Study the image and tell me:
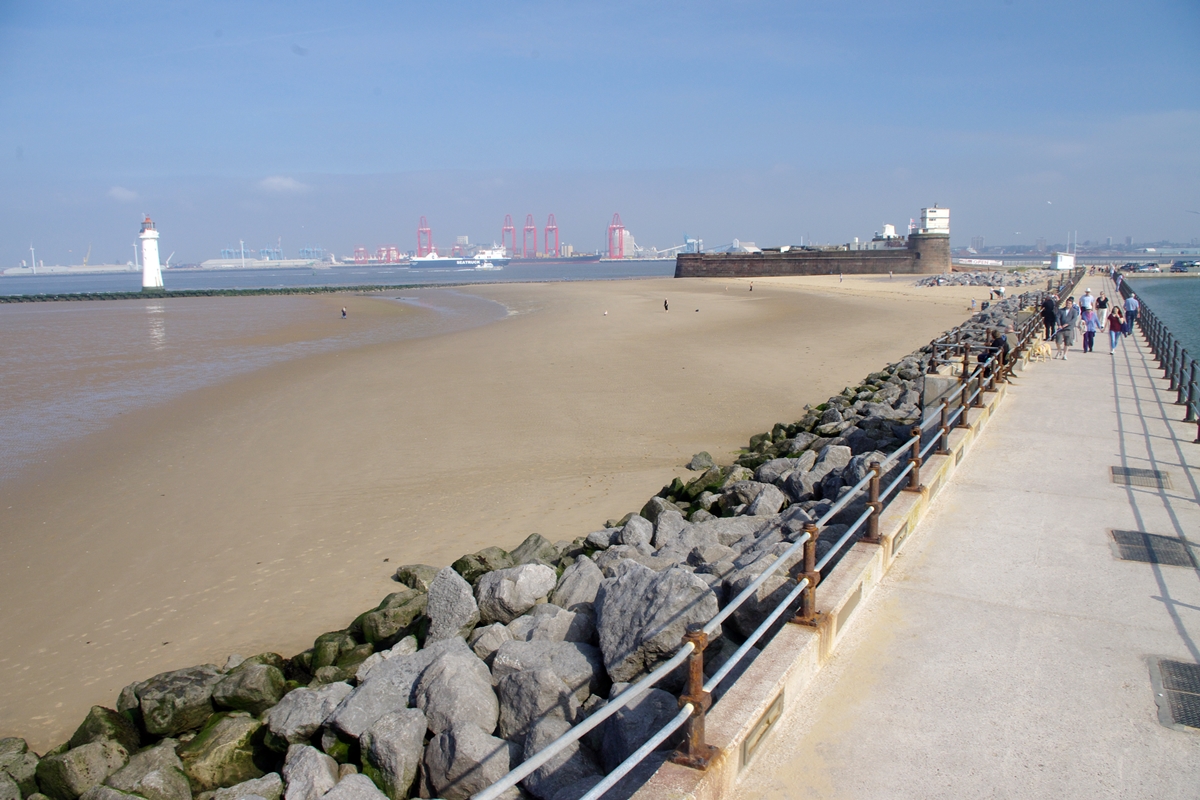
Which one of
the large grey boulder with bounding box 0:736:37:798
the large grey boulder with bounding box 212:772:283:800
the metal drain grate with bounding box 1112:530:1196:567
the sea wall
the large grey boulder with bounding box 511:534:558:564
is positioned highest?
the sea wall

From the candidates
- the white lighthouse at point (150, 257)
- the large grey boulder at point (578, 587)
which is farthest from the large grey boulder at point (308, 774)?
the white lighthouse at point (150, 257)

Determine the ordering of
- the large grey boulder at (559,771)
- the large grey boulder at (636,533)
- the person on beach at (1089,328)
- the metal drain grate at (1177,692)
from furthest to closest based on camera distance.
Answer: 1. the person on beach at (1089,328)
2. the large grey boulder at (636,533)
3. the metal drain grate at (1177,692)
4. the large grey boulder at (559,771)

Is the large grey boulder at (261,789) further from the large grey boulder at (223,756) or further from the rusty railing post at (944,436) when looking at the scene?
the rusty railing post at (944,436)

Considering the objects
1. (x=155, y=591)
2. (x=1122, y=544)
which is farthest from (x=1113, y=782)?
(x=155, y=591)

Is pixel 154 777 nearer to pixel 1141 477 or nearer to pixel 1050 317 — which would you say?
pixel 1141 477

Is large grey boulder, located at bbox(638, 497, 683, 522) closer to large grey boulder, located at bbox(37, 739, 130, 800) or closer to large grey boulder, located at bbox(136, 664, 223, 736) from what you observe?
large grey boulder, located at bbox(136, 664, 223, 736)

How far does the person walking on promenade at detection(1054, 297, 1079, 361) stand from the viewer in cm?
1506

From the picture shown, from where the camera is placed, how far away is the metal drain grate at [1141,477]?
6.82 meters

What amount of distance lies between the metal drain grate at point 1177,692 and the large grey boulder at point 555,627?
2.75m

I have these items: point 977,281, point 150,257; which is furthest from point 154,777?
point 150,257

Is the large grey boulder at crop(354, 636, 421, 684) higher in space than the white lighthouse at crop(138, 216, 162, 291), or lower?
lower

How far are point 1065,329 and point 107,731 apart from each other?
16063mm

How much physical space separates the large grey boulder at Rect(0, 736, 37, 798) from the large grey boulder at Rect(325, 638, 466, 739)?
1.85 m

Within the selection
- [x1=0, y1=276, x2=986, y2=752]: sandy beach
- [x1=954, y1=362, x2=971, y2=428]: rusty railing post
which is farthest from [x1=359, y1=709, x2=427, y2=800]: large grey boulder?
[x1=954, y1=362, x2=971, y2=428]: rusty railing post
